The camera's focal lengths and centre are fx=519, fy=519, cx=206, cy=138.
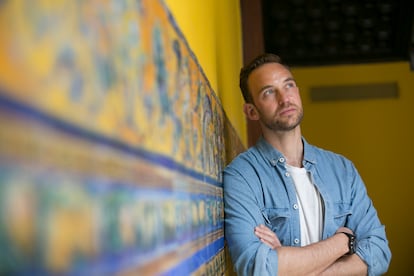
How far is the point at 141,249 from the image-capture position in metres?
0.46

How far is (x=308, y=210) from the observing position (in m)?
1.37

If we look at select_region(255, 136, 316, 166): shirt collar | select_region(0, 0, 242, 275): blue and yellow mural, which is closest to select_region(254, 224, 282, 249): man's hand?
select_region(255, 136, 316, 166): shirt collar

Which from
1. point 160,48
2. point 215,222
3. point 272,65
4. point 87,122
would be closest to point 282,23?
point 272,65

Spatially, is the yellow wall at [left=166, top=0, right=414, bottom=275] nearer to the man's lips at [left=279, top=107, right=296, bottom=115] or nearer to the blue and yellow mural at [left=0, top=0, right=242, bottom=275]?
the man's lips at [left=279, top=107, right=296, bottom=115]

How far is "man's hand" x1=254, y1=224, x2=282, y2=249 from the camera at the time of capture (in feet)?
4.03

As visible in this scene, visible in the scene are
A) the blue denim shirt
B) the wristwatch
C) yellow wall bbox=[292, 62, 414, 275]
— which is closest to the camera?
the blue denim shirt

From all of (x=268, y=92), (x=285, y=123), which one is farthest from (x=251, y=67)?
(x=285, y=123)

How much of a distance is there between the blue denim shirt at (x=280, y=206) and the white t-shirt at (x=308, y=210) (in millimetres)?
18

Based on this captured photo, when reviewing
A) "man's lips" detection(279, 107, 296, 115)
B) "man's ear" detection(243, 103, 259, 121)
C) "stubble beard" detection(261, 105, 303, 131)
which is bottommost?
"stubble beard" detection(261, 105, 303, 131)

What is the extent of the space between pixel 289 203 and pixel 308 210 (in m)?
0.07

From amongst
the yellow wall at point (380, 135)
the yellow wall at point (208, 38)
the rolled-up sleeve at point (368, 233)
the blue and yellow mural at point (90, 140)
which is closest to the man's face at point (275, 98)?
the yellow wall at point (208, 38)

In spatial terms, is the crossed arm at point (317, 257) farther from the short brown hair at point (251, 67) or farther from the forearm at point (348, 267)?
the short brown hair at point (251, 67)

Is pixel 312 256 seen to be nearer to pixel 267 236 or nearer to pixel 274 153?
pixel 267 236

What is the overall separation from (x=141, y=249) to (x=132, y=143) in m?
0.10
